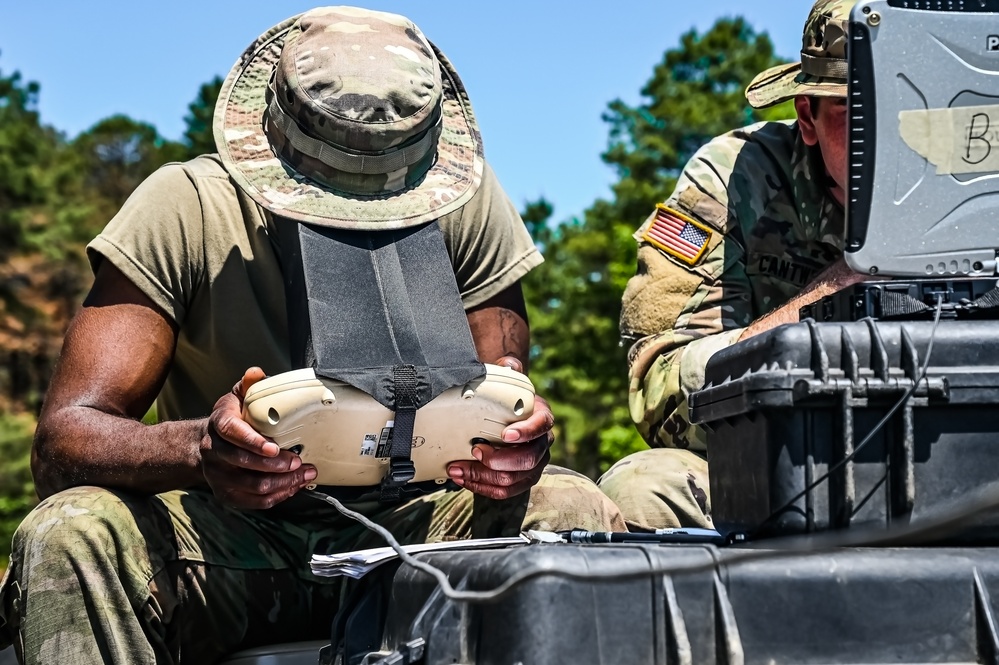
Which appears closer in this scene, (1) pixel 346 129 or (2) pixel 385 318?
(2) pixel 385 318

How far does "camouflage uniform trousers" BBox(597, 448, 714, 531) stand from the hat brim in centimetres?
88

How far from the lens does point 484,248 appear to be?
2709 millimetres

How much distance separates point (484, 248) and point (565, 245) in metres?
21.5

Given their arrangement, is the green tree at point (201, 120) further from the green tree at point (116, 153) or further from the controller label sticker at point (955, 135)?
the controller label sticker at point (955, 135)

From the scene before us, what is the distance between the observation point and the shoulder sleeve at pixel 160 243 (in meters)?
2.41

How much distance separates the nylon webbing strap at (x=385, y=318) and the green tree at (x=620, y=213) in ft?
54.5

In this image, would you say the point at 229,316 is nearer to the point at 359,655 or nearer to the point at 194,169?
the point at 194,169

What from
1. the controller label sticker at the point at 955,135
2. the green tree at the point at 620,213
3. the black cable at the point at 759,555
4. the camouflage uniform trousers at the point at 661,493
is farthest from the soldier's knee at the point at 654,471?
the green tree at the point at 620,213

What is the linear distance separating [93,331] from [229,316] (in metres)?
0.26

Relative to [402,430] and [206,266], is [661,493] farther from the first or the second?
[206,266]

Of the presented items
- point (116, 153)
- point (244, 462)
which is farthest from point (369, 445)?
point (116, 153)

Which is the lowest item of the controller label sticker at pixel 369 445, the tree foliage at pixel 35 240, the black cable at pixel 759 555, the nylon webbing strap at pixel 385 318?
the black cable at pixel 759 555

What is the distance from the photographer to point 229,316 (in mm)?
2508

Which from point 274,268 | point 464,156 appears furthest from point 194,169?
point 464,156
